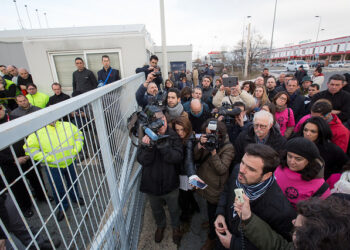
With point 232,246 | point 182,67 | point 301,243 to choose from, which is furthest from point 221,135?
point 182,67

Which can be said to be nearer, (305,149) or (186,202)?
(305,149)

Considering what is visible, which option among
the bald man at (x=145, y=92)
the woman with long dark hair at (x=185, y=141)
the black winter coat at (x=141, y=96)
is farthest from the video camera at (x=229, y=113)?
the black winter coat at (x=141, y=96)

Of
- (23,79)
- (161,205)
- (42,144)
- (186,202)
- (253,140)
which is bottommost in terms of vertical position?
(186,202)

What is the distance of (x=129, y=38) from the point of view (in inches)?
216

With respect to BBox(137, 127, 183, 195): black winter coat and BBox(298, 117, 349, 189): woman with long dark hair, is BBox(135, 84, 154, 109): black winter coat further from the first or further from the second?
BBox(298, 117, 349, 189): woman with long dark hair

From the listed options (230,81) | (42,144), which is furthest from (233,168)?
(230,81)

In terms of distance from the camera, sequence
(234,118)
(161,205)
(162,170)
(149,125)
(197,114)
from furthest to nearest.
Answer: (197,114) → (234,118) → (161,205) → (162,170) → (149,125)

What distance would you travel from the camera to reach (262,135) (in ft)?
7.82

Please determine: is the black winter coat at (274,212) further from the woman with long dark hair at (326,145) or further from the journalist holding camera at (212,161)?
the woman with long dark hair at (326,145)

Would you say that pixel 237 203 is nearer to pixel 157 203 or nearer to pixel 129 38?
pixel 157 203

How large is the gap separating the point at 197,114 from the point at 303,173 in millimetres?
1793

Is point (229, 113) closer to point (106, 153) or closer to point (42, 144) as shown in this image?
point (106, 153)

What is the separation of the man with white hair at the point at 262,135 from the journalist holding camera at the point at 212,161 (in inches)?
13.6

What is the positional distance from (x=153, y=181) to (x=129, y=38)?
4800 millimetres
